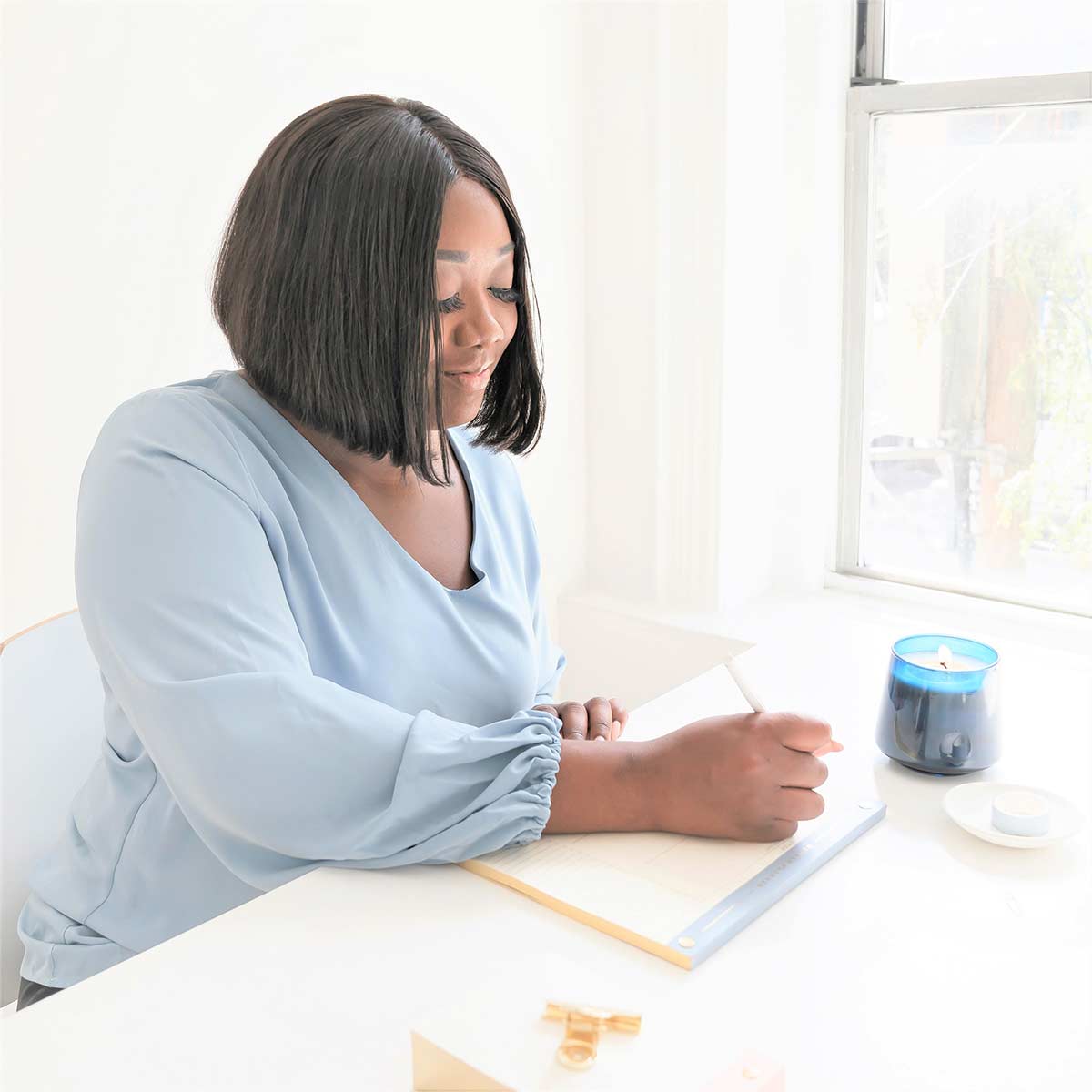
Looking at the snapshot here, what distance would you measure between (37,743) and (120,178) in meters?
0.66

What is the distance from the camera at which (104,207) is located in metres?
1.38

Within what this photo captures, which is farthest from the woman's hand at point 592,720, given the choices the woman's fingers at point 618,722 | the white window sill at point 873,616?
the white window sill at point 873,616

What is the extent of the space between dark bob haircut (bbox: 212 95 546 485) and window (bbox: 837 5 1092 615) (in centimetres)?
103

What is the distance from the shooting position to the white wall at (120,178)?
4.33 feet

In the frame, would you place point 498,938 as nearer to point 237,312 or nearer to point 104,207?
point 237,312

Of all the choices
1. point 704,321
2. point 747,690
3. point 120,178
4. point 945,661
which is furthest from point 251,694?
point 704,321

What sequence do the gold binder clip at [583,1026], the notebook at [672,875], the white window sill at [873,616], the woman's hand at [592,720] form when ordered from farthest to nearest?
the white window sill at [873,616], the woman's hand at [592,720], the notebook at [672,875], the gold binder clip at [583,1026]

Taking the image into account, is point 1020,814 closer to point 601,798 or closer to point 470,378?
point 601,798

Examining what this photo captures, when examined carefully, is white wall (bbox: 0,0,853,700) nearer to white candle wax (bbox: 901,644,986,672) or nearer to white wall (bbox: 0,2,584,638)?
white wall (bbox: 0,2,584,638)

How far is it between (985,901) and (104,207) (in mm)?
1177

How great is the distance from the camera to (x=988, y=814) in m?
0.98

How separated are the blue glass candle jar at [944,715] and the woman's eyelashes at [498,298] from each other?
1.58 ft

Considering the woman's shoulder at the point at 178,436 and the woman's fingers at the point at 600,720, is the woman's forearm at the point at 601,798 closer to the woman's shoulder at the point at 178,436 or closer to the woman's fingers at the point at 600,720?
the woman's fingers at the point at 600,720

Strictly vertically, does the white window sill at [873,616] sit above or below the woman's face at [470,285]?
below
